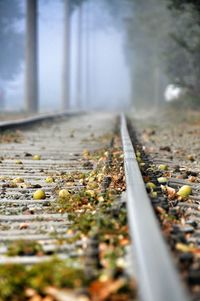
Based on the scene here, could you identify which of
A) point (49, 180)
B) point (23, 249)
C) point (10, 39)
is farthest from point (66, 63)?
point (23, 249)

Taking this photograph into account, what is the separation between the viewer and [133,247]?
2.26 metres

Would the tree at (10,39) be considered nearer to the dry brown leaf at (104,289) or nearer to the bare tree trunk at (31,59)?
the bare tree trunk at (31,59)

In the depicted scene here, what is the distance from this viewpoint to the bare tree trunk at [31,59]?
98.5ft

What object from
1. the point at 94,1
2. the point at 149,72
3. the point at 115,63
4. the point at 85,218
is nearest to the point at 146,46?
the point at 149,72

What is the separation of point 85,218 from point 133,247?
3.68 feet

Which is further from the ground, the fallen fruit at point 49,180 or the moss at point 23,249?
the moss at point 23,249

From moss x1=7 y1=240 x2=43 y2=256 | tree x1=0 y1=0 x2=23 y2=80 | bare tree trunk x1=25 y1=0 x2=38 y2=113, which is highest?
tree x1=0 y1=0 x2=23 y2=80

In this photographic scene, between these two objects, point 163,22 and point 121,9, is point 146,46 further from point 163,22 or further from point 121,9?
point 121,9

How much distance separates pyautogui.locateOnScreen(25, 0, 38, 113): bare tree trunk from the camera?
30.0 metres

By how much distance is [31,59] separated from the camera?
3119 centimetres

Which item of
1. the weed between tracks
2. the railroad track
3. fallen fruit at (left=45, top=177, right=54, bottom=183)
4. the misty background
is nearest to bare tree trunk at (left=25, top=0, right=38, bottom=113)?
the misty background

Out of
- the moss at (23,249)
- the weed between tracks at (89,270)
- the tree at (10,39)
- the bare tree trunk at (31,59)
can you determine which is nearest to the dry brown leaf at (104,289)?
the weed between tracks at (89,270)

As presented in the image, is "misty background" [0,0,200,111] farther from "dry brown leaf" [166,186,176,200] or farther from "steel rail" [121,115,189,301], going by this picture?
"steel rail" [121,115,189,301]

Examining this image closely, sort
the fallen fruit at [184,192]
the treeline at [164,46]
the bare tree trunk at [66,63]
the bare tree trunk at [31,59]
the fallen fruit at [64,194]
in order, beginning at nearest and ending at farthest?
the fallen fruit at [64,194] → the fallen fruit at [184,192] → the treeline at [164,46] → the bare tree trunk at [31,59] → the bare tree trunk at [66,63]
